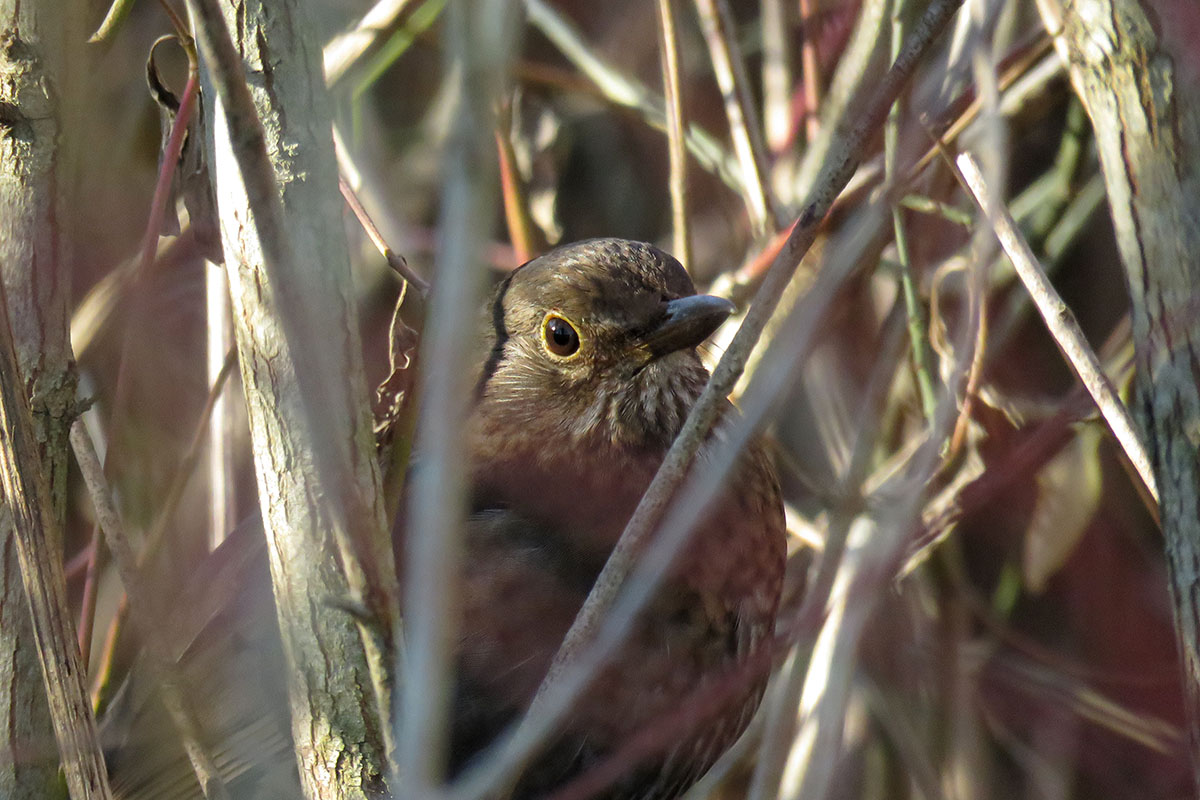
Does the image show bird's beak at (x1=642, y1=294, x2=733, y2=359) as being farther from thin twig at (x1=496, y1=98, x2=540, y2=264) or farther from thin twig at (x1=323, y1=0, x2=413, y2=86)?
thin twig at (x1=323, y1=0, x2=413, y2=86)

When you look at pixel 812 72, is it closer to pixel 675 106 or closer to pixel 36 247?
pixel 675 106

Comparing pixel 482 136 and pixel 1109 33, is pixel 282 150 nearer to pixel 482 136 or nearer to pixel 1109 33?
pixel 482 136

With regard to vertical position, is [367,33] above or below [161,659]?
above

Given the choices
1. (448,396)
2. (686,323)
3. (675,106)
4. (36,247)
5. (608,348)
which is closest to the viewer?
(448,396)

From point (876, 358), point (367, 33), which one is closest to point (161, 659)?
point (367, 33)

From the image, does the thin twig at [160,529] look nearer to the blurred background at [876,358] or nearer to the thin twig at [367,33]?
the blurred background at [876,358]

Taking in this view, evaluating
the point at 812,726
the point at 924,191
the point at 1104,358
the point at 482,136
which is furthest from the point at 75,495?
the point at 482,136

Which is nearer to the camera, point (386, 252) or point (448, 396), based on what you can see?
point (448, 396)
